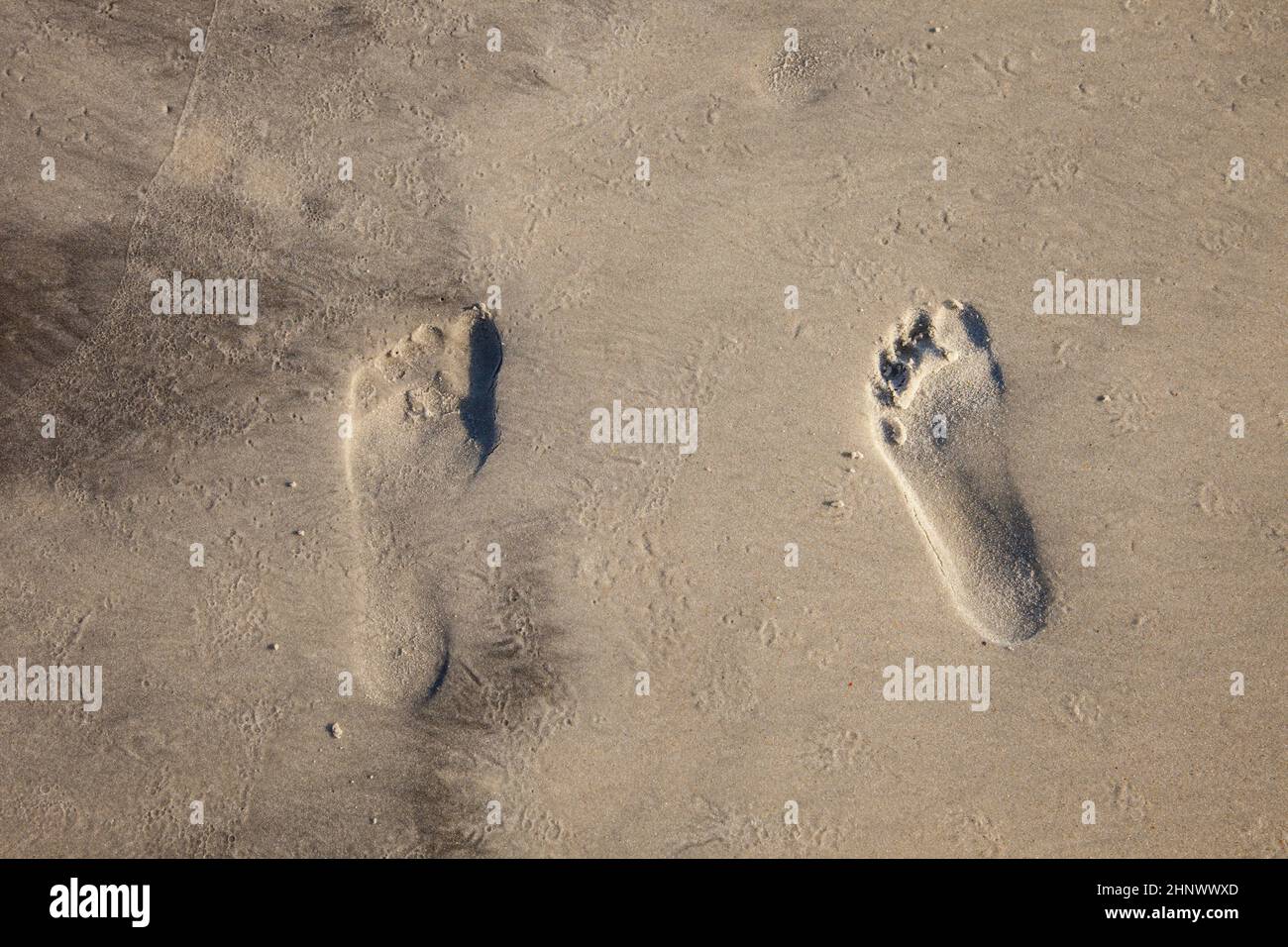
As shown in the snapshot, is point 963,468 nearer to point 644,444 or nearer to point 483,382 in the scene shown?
point 644,444

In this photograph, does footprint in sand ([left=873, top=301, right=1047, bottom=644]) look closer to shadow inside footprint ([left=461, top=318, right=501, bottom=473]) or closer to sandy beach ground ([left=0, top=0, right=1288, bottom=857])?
Result: sandy beach ground ([left=0, top=0, right=1288, bottom=857])

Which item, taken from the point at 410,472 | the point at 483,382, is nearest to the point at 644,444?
the point at 483,382

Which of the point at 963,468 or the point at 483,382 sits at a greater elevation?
the point at 483,382

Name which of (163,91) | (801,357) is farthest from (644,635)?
(163,91)

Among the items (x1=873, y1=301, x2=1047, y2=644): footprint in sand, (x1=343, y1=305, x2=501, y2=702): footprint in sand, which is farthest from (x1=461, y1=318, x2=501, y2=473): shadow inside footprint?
(x1=873, y1=301, x2=1047, y2=644): footprint in sand
